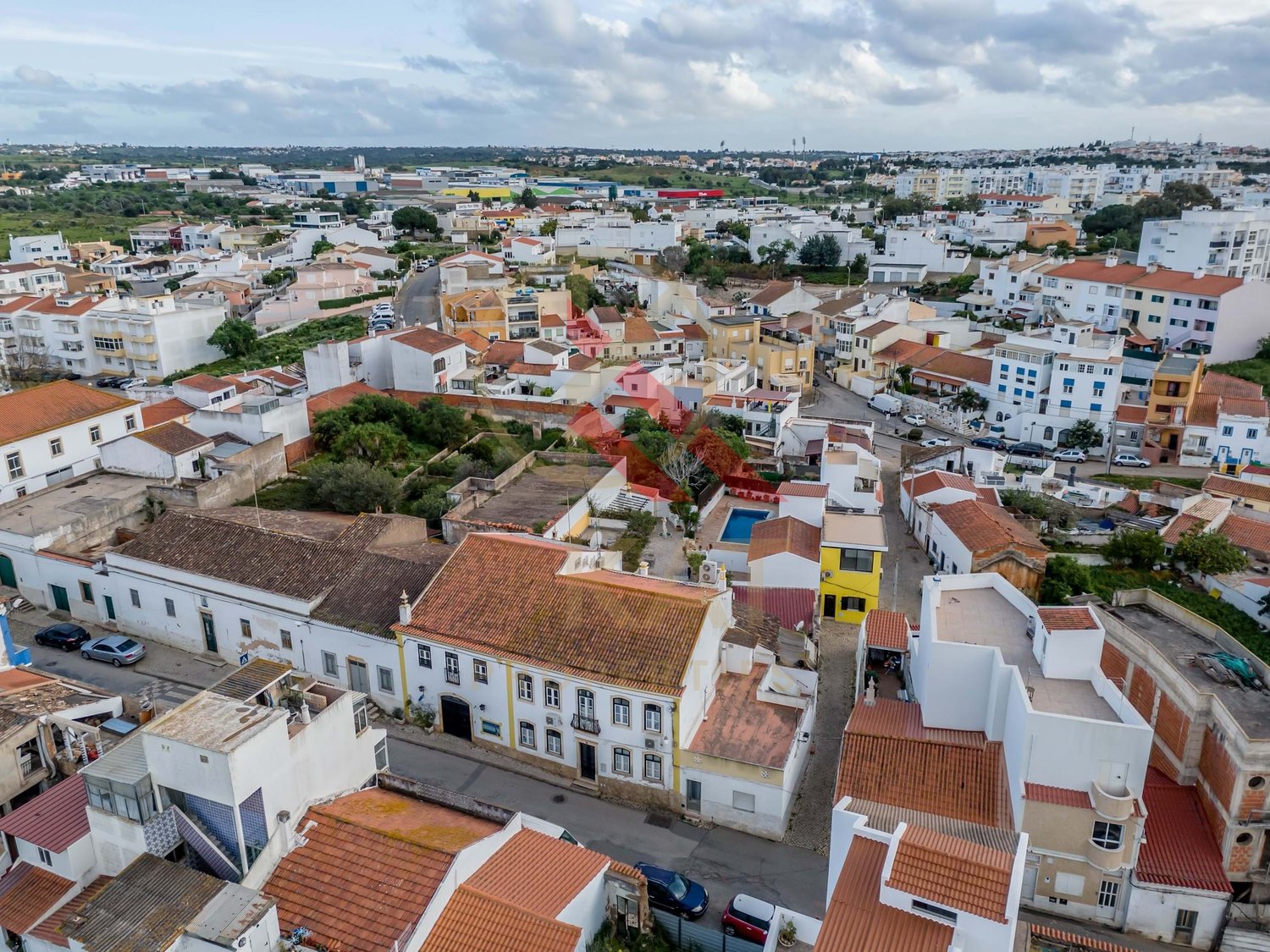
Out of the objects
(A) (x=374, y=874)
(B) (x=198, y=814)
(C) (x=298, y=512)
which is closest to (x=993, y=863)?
(A) (x=374, y=874)

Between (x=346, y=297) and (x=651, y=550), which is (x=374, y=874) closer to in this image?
(x=651, y=550)

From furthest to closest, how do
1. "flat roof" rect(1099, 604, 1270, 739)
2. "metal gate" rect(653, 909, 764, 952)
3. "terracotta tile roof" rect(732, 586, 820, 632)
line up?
"terracotta tile roof" rect(732, 586, 820, 632) → "flat roof" rect(1099, 604, 1270, 739) → "metal gate" rect(653, 909, 764, 952)

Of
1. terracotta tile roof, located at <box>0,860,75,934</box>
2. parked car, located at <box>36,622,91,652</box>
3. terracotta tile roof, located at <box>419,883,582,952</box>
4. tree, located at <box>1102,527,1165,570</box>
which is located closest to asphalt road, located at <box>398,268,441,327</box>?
parked car, located at <box>36,622,91,652</box>

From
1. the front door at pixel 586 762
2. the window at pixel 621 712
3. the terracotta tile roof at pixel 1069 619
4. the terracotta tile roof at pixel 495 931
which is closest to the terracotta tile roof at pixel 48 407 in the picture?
the front door at pixel 586 762

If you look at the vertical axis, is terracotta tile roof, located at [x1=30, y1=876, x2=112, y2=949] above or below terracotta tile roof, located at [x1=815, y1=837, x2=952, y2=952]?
below

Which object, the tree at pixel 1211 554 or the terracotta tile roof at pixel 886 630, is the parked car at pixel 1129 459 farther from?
the terracotta tile roof at pixel 886 630

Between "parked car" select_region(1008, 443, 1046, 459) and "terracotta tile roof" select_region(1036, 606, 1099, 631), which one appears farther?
"parked car" select_region(1008, 443, 1046, 459)

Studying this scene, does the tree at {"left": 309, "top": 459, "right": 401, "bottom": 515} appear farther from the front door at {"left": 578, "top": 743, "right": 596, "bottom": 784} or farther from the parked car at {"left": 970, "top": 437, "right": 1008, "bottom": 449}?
the parked car at {"left": 970, "top": 437, "right": 1008, "bottom": 449}
